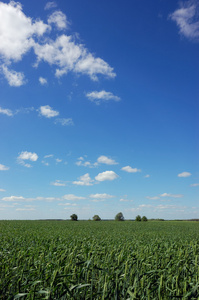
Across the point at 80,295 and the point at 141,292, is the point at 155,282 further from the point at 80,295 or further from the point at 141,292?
the point at 80,295

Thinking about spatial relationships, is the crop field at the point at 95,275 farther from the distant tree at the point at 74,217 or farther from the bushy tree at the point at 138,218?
the distant tree at the point at 74,217

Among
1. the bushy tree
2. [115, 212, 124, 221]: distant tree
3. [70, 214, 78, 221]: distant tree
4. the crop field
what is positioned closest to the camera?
the crop field

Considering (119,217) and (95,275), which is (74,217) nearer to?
(119,217)

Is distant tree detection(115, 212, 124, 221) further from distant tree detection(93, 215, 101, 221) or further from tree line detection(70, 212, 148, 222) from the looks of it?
distant tree detection(93, 215, 101, 221)

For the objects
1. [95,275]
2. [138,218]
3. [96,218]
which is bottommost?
[96,218]

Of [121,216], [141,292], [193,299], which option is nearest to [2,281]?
[141,292]

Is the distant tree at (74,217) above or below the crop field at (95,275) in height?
below

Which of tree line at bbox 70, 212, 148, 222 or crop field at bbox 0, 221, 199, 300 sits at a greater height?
crop field at bbox 0, 221, 199, 300

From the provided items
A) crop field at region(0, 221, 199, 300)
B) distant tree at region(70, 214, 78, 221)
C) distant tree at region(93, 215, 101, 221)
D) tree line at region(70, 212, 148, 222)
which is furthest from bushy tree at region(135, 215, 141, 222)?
crop field at region(0, 221, 199, 300)

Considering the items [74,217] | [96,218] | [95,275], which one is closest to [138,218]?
[96,218]

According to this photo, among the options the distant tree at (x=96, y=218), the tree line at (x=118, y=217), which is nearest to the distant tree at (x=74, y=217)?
the tree line at (x=118, y=217)

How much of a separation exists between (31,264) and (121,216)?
136 m

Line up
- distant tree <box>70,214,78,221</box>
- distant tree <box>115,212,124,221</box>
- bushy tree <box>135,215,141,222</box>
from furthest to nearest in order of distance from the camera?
distant tree <box>115,212,124,221</box> → distant tree <box>70,214,78,221</box> → bushy tree <box>135,215,141,222</box>

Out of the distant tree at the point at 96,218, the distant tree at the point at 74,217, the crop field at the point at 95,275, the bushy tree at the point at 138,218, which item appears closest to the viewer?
the crop field at the point at 95,275
